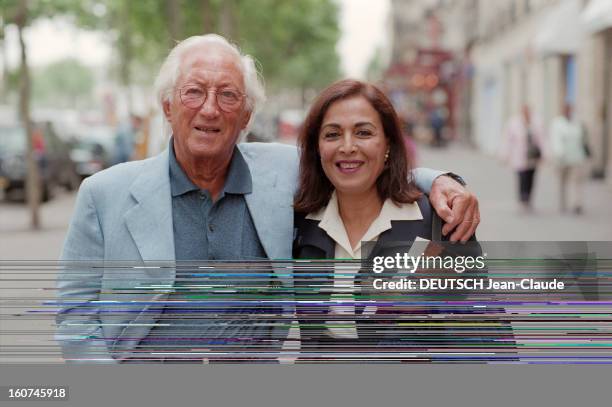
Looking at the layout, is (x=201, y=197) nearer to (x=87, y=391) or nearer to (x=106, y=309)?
(x=106, y=309)

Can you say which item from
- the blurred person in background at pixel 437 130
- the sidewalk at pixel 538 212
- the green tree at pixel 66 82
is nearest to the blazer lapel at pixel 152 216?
the sidewalk at pixel 538 212

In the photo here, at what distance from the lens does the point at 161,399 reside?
6.68 ft

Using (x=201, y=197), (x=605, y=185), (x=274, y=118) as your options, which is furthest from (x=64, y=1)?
(x=274, y=118)

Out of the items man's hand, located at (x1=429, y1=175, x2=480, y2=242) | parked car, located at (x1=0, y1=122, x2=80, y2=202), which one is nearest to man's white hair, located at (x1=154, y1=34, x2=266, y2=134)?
man's hand, located at (x1=429, y1=175, x2=480, y2=242)

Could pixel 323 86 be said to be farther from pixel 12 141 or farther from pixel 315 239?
pixel 315 239

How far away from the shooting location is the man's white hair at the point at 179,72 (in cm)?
275

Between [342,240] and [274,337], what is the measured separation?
51 centimetres

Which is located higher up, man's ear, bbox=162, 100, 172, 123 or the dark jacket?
man's ear, bbox=162, 100, 172, 123

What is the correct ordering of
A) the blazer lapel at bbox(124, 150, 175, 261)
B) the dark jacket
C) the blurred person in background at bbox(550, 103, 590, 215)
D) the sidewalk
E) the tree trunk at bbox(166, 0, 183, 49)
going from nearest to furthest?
the dark jacket < the blazer lapel at bbox(124, 150, 175, 261) < the sidewalk < the blurred person in background at bbox(550, 103, 590, 215) < the tree trunk at bbox(166, 0, 183, 49)

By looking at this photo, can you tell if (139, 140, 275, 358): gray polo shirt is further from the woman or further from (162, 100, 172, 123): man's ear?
(162, 100, 172, 123): man's ear

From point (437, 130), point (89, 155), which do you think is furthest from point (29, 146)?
point (437, 130)

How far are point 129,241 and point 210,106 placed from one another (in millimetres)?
423

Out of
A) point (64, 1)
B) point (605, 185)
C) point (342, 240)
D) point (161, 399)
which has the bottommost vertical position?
point (605, 185)

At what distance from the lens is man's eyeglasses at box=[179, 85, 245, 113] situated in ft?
8.74
